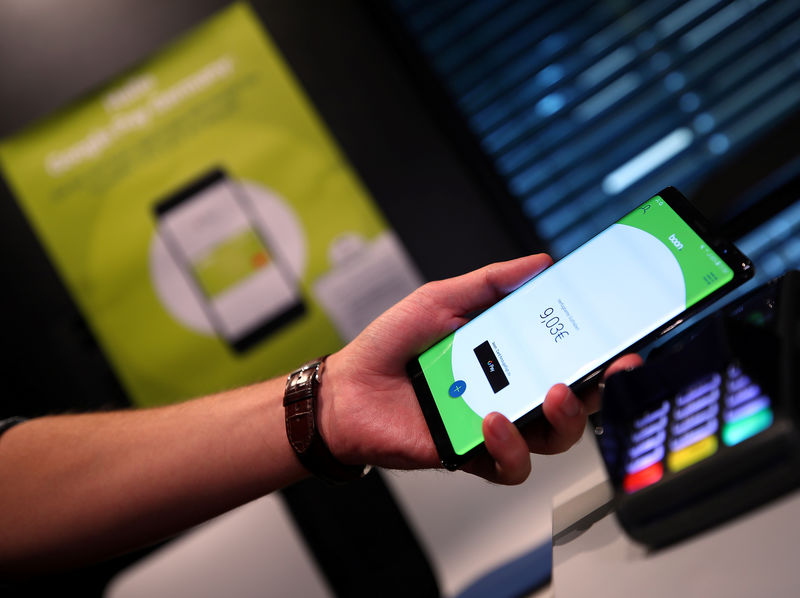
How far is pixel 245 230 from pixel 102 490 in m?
0.79

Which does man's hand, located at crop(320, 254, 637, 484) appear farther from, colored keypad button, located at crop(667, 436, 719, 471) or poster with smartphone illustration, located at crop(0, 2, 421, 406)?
poster with smartphone illustration, located at crop(0, 2, 421, 406)

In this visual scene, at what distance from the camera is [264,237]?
166 centimetres

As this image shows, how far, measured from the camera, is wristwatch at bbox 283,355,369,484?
989 mm

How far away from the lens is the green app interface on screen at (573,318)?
752mm

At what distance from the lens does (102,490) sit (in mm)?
1065

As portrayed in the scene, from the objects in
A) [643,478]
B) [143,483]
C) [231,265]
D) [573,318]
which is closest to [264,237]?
[231,265]

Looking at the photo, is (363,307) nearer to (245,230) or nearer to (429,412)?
(245,230)

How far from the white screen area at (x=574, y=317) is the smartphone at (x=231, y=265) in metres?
0.84

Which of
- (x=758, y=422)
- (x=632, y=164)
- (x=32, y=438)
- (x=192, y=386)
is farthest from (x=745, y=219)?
(x=192, y=386)

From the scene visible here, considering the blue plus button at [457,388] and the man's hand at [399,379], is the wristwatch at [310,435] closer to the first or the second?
the man's hand at [399,379]

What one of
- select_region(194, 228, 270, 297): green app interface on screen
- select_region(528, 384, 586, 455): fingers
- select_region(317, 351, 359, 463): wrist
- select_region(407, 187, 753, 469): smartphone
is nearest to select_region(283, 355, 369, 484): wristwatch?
select_region(317, 351, 359, 463): wrist

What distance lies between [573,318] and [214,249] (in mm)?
1115

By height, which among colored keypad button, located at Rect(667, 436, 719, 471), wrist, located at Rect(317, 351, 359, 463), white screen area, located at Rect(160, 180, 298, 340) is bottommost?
colored keypad button, located at Rect(667, 436, 719, 471)

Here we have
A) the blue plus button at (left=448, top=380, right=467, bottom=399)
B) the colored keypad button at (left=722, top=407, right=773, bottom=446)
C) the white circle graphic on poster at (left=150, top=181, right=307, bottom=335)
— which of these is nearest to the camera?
the colored keypad button at (left=722, top=407, right=773, bottom=446)
